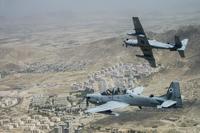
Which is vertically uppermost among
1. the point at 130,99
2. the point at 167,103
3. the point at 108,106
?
the point at 130,99

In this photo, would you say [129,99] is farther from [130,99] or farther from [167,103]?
[167,103]

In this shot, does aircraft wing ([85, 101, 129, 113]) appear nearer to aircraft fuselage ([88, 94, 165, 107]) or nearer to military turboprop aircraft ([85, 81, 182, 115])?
military turboprop aircraft ([85, 81, 182, 115])

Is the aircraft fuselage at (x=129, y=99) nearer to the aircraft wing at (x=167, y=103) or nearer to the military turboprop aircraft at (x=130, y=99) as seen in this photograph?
the military turboprop aircraft at (x=130, y=99)

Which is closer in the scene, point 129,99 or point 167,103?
point 167,103

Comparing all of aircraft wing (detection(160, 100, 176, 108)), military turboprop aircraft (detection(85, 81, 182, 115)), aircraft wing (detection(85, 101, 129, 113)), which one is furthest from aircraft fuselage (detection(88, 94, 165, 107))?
aircraft wing (detection(160, 100, 176, 108))

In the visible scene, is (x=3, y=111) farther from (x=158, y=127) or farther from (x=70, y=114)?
(x=158, y=127)

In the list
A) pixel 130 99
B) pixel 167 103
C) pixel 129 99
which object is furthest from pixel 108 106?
pixel 167 103

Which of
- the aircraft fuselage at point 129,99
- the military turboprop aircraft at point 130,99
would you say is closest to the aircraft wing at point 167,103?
the military turboprop aircraft at point 130,99

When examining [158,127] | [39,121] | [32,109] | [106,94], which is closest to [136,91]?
[106,94]

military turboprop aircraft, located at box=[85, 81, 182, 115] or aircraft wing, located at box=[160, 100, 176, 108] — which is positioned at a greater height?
military turboprop aircraft, located at box=[85, 81, 182, 115]

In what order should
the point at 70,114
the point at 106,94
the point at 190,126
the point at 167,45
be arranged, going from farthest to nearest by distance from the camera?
1. the point at 70,114
2. the point at 190,126
3. the point at 167,45
4. the point at 106,94

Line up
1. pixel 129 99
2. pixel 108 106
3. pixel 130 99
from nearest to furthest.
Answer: pixel 108 106, pixel 129 99, pixel 130 99
